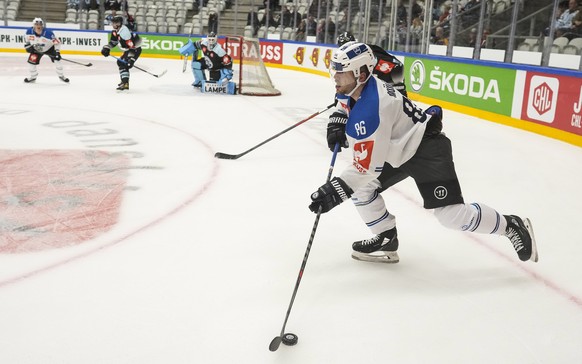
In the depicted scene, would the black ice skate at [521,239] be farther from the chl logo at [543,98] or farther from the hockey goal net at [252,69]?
the hockey goal net at [252,69]

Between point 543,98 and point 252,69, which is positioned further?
point 252,69

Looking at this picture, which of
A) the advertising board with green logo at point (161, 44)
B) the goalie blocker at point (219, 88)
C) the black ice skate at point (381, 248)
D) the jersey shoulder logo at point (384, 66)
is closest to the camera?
the black ice skate at point (381, 248)

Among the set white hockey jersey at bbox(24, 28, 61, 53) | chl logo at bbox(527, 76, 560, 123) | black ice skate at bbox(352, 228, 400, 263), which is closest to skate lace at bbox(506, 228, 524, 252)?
black ice skate at bbox(352, 228, 400, 263)

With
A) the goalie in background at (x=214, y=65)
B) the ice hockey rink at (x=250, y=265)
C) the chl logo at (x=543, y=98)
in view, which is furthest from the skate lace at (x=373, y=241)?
the goalie in background at (x=214, y=65)

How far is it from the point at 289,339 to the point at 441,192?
0.98 m

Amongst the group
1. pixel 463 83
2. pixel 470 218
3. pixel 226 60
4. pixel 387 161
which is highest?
pixel 226 60

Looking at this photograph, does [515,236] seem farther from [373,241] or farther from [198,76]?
[198,76]

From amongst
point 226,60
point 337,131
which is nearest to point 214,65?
point 226,60

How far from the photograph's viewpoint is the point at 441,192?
8.37ft

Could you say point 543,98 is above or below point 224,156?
above

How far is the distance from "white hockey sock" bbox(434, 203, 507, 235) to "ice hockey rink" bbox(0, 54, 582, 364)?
0.91 ft

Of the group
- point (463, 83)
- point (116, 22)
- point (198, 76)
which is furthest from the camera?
point (198, 76)

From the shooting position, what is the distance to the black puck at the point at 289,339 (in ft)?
6.82

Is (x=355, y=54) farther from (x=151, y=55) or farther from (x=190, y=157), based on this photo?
(x=151, y=55)
